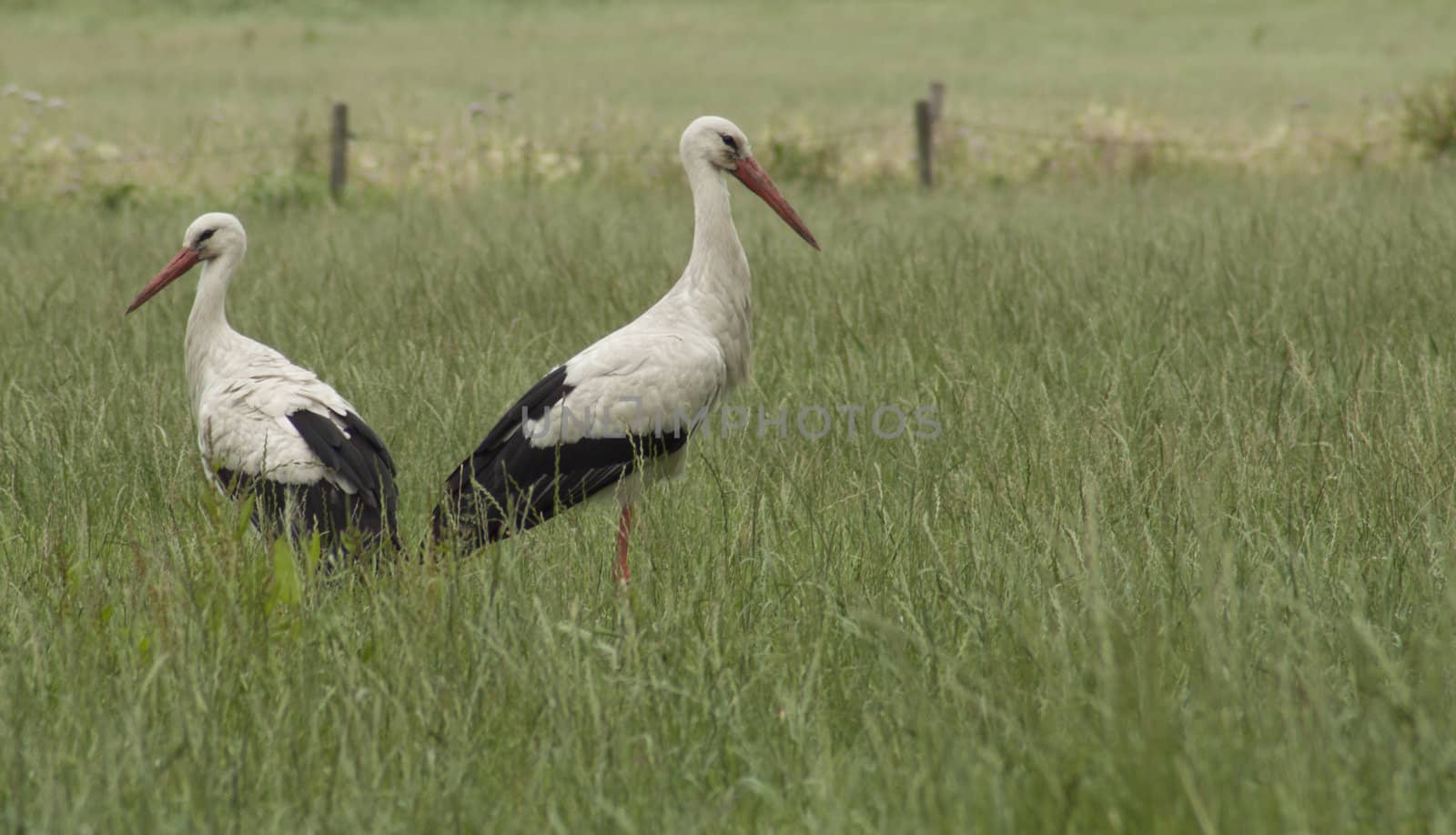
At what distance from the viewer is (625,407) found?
4.07 m

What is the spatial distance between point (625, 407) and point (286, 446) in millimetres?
926

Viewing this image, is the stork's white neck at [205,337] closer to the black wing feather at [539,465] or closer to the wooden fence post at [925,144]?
the black wing feather at [539,465]

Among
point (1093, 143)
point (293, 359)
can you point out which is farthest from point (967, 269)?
point (1093, 143)

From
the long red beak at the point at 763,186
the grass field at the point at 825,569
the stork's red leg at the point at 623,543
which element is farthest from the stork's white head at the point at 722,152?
the stork's red leg at the point at 623,543

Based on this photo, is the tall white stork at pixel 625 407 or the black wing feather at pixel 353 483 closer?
the black wing feather at pixel 353 483

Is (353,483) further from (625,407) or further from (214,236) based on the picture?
(214,236)

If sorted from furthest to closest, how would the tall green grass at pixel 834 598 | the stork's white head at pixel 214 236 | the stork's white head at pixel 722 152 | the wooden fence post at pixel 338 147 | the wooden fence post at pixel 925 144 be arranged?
the wooden fence post at pixel 925 144 → the wooden fence post at pixel 338 147 → the stork's white head at pixel 214 236 → the stork's white head at pixel 722 152 → the tall green grass at pixel 834 598

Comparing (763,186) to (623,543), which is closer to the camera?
(623,543)

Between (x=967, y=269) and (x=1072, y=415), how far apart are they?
2.64m

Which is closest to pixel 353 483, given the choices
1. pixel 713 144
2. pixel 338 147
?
pixel 713 144

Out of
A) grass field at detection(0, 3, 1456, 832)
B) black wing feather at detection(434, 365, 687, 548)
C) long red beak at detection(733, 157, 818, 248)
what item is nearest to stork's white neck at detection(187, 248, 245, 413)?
grass field at detection(0, 3, 1456, 832)

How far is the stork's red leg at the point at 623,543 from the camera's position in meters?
3.57

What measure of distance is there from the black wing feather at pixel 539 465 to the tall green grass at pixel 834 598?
13 cm

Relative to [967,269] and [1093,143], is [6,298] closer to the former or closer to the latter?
[967,269]
